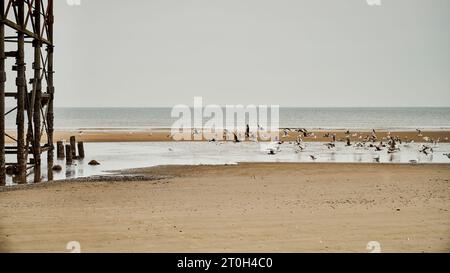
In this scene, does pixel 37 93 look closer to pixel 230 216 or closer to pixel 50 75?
pixel 50 75

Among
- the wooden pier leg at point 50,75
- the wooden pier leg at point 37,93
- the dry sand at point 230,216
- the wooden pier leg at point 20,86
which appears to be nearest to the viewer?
the dry sand at point 230,216

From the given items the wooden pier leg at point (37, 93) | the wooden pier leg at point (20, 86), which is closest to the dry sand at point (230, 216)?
the wooden pier leg at point (20, 86)

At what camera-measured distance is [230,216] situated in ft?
38.0

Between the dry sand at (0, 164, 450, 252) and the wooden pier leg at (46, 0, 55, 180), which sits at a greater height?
the wooden pier leg at (46, 0, 55, 180)

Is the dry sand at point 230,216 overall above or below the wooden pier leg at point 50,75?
below

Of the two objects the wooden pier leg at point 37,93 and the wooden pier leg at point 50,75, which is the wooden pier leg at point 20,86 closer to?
the wooden pier leg at point 37,93

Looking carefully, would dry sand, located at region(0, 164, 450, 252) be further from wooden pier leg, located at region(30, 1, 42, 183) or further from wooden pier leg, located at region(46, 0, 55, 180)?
wooden pier leg, located at region(46, 0, 55, 180)

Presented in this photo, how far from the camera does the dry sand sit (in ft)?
29.6

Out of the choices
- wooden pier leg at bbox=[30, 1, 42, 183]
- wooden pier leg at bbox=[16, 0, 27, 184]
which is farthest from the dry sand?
wooden pier leg at bbox=[30, 1, 42, 183]

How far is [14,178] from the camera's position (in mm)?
22359

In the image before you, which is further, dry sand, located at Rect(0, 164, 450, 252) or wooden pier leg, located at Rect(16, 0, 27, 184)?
wooden pier leg, located at Rect(16, 0, 27, 184)

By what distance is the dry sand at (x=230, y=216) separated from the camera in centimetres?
903
